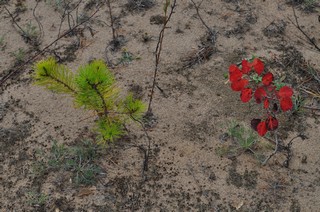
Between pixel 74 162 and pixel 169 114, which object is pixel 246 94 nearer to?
pixel 169 114

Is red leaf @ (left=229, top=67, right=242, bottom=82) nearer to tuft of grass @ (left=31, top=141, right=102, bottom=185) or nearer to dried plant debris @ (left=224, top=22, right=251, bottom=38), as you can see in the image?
tuft of grass @ (left=31, top=141, right=102, bottom=185)

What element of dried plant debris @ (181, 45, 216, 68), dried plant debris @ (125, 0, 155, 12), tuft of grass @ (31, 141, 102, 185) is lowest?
dried plant debris @ (181, 45, 216, 68)

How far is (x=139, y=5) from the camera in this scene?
141 inches

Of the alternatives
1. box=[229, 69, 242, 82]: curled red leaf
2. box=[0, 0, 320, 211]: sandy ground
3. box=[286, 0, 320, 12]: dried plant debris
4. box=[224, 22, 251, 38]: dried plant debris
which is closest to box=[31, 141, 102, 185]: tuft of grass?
box=[0, 0, 320, 211]: sandy ground

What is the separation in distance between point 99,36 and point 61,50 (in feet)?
1.05

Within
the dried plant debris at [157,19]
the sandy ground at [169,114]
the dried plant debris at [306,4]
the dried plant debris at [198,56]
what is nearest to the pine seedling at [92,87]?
the sandy ground at [169,114]

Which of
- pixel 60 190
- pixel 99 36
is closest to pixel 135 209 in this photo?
pixel 60 190

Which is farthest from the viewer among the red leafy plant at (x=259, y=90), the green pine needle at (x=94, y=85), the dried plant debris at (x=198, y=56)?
the dried plant debris at (x=198, y=56)

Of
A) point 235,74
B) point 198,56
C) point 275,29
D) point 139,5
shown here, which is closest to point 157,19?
point 139,5

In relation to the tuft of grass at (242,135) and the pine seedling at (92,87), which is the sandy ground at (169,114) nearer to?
the tuft of grass at (242,135)

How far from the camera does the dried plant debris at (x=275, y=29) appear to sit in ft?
10.9

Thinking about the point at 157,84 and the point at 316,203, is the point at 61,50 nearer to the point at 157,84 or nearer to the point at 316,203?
the point at 157,84

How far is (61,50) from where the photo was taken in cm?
330

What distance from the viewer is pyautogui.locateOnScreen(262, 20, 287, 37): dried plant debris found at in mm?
3322
